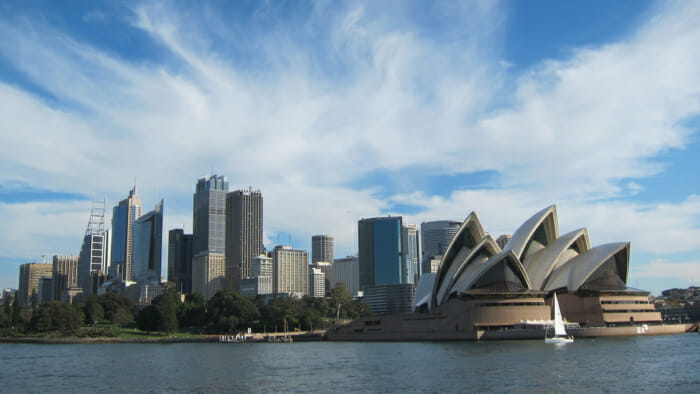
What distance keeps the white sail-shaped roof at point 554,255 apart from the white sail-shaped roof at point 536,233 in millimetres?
1194

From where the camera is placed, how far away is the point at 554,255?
3514 inches

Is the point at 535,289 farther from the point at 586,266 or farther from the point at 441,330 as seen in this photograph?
the point at 441,330

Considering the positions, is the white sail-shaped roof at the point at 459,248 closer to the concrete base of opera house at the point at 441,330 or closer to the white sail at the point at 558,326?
the concrete base of opera house at the point at 441,330

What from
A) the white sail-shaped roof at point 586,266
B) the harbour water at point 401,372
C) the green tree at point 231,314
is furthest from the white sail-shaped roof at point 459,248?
the green tree at point 231,314

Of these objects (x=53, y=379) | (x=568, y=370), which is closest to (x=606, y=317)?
(x=568, y=370)

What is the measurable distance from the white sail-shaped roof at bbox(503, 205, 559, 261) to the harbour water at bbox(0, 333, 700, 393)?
23.8 m

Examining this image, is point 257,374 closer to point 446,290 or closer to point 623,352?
point 623,352

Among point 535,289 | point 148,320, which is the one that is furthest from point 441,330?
point 148,320

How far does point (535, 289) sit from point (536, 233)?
7.89 meters

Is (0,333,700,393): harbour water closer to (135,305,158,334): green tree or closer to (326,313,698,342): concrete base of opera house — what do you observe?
(326,313,698,342): concrete base of opera house

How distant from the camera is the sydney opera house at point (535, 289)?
284 feet

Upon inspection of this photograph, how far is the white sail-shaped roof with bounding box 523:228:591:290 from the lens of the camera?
8894 centimetres

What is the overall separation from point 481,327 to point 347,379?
4539 cm

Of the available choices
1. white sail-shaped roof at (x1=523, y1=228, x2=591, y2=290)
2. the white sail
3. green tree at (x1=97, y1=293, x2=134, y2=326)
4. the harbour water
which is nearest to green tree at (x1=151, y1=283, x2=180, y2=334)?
green tree at (x1=97, y1=293, x2=134, y2=326)
